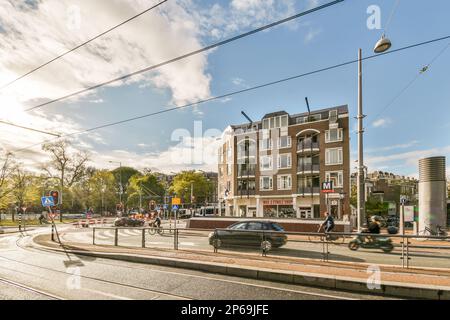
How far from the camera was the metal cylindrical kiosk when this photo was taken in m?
16.6

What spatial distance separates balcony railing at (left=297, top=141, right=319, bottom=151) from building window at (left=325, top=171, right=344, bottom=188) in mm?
4040

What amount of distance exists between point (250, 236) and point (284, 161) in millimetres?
27602

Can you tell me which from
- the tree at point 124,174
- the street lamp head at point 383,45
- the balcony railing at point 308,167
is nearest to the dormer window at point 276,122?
the balcony railing at point 308,167

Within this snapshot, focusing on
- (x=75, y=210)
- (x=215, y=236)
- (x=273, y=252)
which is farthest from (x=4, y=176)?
(x=273, y=252)

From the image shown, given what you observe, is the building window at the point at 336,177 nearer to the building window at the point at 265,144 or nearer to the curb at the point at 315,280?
the building window at the point at 265,144

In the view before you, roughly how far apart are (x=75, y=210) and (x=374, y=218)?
82.1 m

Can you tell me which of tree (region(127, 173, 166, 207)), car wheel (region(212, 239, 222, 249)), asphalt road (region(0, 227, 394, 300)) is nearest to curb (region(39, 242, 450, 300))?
asphalt road (region(0, 227, 394, 300))

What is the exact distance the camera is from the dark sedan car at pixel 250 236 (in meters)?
9.77

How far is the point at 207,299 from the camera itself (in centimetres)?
567

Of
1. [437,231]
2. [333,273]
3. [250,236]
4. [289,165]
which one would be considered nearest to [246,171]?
[289,165]

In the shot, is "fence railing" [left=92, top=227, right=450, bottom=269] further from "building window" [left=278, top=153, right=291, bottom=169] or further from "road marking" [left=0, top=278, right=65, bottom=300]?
"building window" [left=278, top=153, right=291, bottom=169]

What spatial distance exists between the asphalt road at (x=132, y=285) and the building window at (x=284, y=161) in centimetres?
3026
